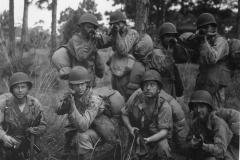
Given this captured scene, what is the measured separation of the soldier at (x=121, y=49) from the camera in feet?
17.7

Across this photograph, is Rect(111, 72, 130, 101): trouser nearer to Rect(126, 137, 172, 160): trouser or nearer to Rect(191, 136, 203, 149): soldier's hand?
Rect(126, 137, 172, 160): trouser

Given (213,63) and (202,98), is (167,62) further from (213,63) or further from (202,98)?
(202,98)

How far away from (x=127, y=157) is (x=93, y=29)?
2.22m

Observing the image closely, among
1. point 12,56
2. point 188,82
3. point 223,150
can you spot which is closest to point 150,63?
point 223,150

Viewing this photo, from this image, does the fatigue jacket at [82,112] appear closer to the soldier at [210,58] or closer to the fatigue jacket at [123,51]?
the fatigue jacket at [123,51]

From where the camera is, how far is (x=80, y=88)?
15.4 feet

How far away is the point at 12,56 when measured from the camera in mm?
9383

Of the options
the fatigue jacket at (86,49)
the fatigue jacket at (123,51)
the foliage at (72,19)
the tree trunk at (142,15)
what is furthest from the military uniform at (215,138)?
the foliage at (72,19)

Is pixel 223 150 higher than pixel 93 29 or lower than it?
lower

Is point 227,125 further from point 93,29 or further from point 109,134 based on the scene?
point 93,29

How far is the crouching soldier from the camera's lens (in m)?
4.51

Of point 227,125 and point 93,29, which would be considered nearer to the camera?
point 227,125

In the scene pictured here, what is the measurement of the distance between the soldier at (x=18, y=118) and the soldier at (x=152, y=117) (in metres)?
1.42

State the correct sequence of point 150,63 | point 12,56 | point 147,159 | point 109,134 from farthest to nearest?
1. point 12,56
2. point 150,63
3. point 109,134
4. point 147,159
